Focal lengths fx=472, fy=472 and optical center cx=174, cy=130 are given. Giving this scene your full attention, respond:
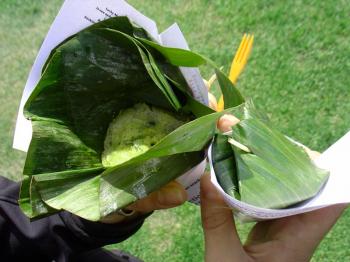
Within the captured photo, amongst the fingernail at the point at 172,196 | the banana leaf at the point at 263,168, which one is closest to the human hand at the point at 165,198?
the fingernail at the point at 172,196

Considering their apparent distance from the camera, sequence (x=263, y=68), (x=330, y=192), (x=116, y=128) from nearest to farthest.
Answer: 1. (x=330, y=192)
2. (x=116, y=128)
3. (x=263, y=68)

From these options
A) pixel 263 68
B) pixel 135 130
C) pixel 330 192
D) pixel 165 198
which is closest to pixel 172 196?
pixel 165 198

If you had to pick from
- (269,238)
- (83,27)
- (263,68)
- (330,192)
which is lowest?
(263,68)

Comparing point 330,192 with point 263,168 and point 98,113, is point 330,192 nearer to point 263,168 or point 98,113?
point 263,168

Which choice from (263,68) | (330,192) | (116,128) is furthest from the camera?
(263,68)

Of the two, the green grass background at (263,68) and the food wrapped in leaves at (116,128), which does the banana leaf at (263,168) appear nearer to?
the food wrapped in leaves at (116,128)

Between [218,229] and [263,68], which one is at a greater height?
[218,229]

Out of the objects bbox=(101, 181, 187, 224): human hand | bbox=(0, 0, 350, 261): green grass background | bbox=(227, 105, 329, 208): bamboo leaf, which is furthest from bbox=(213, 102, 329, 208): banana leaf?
bbox=(0, 0, 350, 261): green grass background

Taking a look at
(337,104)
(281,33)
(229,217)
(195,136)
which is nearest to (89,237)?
(229,217)
